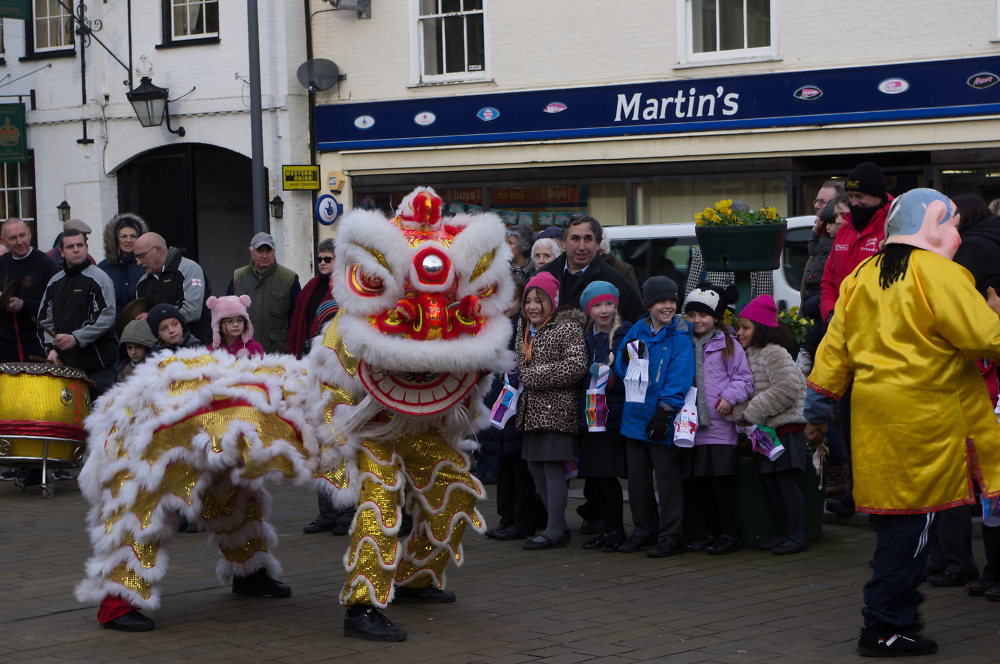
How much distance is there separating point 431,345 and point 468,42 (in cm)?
1246

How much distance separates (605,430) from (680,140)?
8.94 m

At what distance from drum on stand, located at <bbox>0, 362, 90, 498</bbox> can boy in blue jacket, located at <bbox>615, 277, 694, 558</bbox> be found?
4679 mm

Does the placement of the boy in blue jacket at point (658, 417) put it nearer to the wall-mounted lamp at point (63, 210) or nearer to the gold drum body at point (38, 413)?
the gold drum body at point (38, 413)

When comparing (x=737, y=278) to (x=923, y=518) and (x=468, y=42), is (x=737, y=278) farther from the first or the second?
(x=468, y=42)

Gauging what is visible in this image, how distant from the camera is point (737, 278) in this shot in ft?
26.0

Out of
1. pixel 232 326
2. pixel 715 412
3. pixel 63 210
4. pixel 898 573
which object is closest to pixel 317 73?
pixel 63 210

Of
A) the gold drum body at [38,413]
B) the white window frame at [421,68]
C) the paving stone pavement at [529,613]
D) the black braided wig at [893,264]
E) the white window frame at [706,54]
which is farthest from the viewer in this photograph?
the white window frame at [421,68]

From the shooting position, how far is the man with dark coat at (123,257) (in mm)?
10484

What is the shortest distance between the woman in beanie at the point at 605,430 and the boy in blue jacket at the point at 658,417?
0.09 metres

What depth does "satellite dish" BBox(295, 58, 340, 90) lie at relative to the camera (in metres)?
17.4

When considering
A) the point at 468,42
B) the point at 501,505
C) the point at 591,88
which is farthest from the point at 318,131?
the point at 501,505

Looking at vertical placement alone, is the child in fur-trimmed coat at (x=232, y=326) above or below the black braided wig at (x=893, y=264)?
below

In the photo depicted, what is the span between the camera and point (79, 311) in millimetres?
10055

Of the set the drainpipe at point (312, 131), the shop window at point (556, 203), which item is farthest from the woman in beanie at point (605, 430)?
Result: the drainpipe at point (312, 131)
